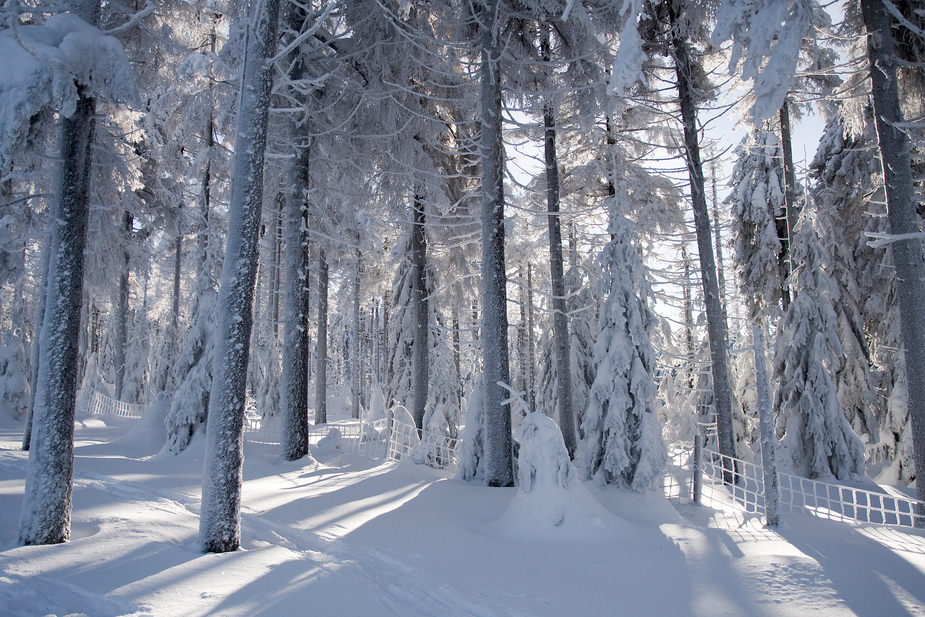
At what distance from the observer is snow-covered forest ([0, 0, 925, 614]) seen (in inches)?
210

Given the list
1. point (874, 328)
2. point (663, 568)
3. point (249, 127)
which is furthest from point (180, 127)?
point (874, 328)

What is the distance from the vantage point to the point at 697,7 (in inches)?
369

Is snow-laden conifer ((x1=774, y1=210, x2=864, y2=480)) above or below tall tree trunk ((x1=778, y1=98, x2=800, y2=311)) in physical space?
below

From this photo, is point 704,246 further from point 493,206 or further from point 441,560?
point 441,560

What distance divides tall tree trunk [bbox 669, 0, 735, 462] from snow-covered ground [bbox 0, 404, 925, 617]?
3.03 m

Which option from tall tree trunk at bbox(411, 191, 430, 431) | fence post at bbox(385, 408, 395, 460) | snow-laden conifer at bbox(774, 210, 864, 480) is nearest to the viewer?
fence post at bbox(385, 408, 395, 460)

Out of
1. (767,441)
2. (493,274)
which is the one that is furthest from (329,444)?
(767,441)

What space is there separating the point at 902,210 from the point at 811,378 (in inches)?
268

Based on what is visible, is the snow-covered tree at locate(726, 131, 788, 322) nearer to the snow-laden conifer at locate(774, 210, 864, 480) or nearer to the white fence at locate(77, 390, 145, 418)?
the snow-laden conifer at locate(774, 210, 864, 480)

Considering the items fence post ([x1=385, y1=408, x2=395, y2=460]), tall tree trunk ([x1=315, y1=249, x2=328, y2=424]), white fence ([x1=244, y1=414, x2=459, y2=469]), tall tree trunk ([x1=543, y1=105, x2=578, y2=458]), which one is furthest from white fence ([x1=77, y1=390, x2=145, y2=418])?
tall tree trunk ([x1=543, y1=105, x2=578, y2=458])

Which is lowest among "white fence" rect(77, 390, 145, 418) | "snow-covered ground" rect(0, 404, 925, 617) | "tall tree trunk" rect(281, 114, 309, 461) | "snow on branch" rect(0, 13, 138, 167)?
"snow-covered ground" rect(0, 404, 925, 617)

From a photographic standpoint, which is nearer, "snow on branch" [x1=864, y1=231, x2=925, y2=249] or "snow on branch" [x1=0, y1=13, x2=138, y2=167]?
"snow on branch" [x1=0, y1=13, x2=138, y2=167]

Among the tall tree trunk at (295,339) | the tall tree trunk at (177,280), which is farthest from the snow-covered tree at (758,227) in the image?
the tall tree trunk at (177,280)

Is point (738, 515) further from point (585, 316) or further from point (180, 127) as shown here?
point (180, 127)
